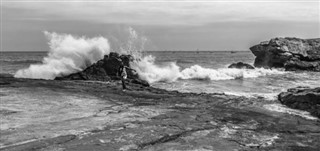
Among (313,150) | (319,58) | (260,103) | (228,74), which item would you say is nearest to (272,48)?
(319,58)

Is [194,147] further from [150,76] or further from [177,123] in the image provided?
[150,76]

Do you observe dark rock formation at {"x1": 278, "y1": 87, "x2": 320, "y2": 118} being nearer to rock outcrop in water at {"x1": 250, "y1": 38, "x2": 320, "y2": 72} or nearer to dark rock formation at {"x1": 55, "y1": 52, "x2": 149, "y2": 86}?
dark rock formation at {"x1": 55, "y1": 52, "x2": 149, "y2": 86}

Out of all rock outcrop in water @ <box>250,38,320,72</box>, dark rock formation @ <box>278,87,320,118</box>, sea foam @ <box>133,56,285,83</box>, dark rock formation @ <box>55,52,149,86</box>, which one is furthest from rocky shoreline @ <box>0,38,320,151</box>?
rock outcrop in water @ <box>250,38,320,72</box>

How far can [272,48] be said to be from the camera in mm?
58969

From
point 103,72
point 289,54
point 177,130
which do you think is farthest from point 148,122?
point 289,54

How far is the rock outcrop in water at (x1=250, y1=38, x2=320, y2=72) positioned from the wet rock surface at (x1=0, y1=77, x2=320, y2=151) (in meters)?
46.2

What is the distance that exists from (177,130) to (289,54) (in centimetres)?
5345

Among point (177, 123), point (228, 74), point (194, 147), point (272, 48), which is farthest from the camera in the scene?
point (272, 48)

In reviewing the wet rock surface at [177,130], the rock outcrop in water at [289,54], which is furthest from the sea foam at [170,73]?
the wet rock surface at [177,130]

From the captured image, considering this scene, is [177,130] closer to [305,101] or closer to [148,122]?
[148,122]

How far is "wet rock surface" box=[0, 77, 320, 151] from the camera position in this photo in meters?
8.62

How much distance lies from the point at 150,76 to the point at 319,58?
38.7 meters

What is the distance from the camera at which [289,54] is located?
194ft

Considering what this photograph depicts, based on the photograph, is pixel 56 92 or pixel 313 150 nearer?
pixel 313 150
